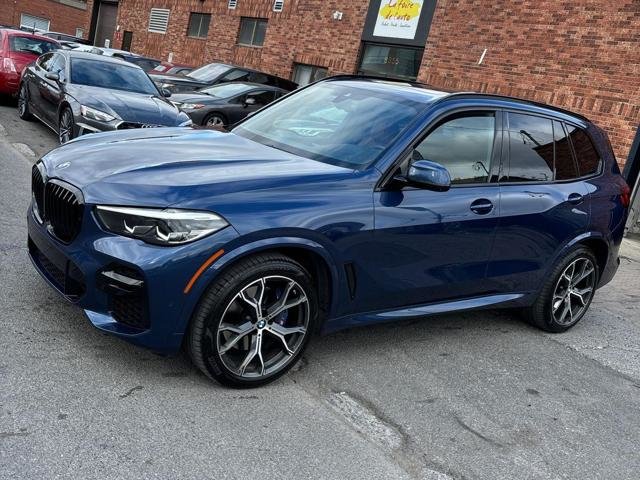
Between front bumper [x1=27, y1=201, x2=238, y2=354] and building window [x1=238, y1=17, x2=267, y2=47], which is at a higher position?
building window [x1=238, y1=17, x2=267, y2=47]

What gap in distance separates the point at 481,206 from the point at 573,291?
168 cm

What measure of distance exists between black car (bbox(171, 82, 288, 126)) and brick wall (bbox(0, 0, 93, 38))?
34.1 metres

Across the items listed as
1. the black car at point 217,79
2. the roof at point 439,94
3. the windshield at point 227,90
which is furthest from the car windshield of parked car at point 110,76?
the roof at point 439,94

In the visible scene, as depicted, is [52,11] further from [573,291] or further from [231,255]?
[231,255]

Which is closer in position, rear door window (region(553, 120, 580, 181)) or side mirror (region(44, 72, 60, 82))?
rear door window (region(553, 120, 580, 181))

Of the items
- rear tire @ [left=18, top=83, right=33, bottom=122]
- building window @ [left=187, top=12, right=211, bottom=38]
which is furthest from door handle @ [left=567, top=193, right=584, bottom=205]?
building window @ [left=187, top=12, right=211, bottom=38]

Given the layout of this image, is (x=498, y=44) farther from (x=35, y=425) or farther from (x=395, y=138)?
(x=35, y=425)

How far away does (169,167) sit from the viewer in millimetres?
3406

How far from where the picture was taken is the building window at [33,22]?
148ft

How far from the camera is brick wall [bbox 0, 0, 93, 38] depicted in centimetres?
4403

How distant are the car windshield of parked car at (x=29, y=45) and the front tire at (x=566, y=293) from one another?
38.8 feet

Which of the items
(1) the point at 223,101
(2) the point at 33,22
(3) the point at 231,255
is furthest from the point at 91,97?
(2) the point at 33,22

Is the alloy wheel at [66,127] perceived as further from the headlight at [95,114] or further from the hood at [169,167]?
the hood at [169,167]

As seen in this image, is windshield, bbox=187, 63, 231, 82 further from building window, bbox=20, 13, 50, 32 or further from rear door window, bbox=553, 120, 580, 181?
building window, bbox=20, 13, 50, 32
